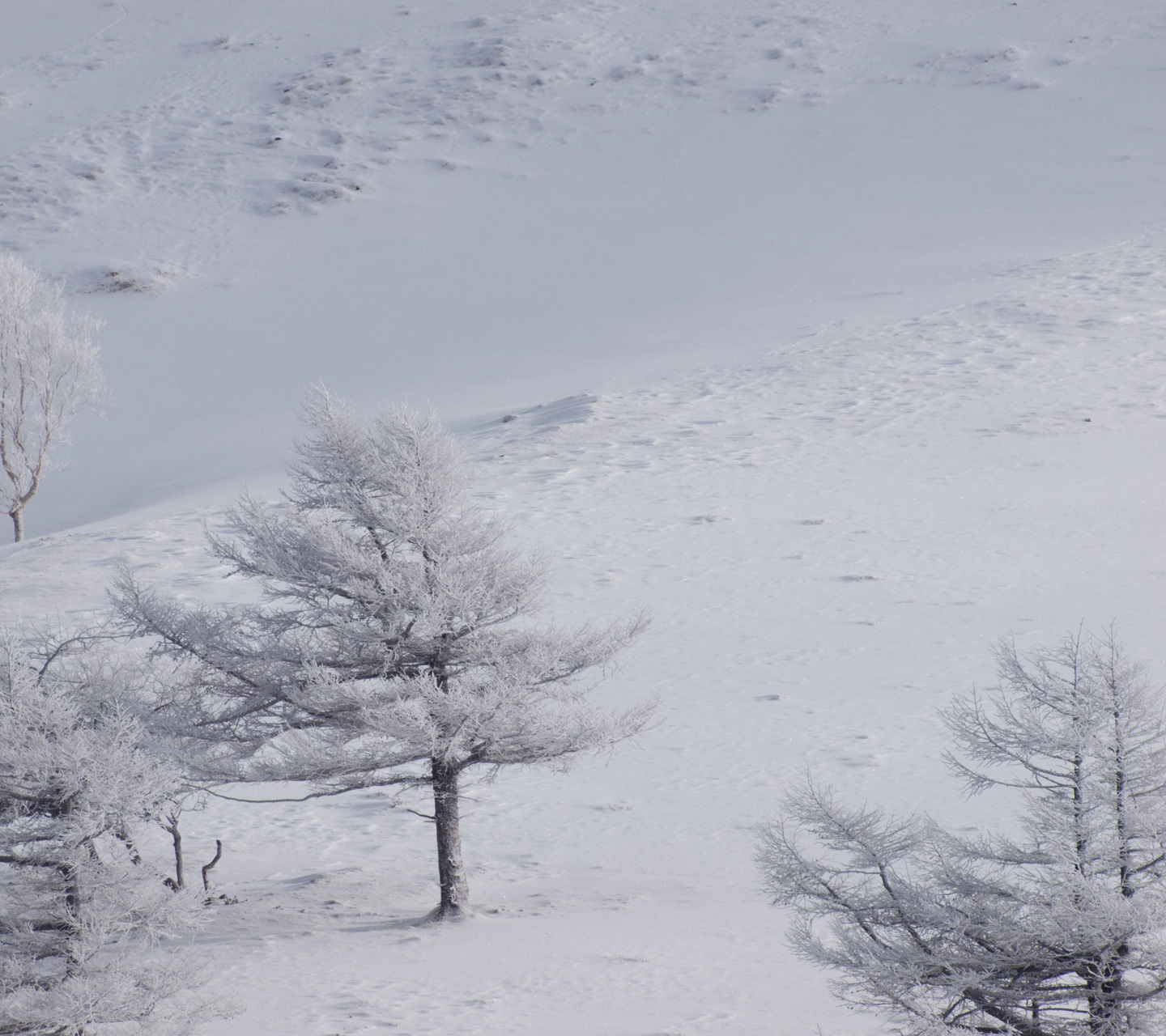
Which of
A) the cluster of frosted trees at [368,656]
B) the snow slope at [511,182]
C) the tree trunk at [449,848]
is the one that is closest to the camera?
the cluster of frosted trees at [368,656]

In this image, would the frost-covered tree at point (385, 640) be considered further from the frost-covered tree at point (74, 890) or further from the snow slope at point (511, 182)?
the snow slope at point (511, 182)

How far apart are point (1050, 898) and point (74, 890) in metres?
3.65

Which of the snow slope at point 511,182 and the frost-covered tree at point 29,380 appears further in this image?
the snow slope at point 511,182

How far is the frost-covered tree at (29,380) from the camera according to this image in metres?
18.1

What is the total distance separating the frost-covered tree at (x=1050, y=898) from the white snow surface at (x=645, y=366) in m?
1.55

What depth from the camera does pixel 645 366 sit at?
24141 mm

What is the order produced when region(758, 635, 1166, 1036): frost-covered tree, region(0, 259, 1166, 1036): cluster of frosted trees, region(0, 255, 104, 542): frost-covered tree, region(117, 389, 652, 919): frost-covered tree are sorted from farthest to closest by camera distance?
1. region(0, 255, 104, 542): frost-covered tree
2. region(117, 389, 652, 919): frost-covered tree
3. region(0, 259, 1166, 1036): cluster of frosted trees
4. region(758, 635, 1166, 1036): frost-covered tree

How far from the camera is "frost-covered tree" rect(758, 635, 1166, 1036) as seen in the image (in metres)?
4.02

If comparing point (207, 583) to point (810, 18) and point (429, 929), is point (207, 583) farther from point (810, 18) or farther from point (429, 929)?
point (810, 18)

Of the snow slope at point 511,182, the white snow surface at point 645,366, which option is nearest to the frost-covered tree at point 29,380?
the white snow surface at point 645,366

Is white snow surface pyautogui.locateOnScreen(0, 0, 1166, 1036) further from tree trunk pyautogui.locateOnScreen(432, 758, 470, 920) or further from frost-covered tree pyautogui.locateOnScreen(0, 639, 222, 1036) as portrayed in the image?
frost-covered tree pyautogui.locateOnScreen(0, 639, 222, 1036)

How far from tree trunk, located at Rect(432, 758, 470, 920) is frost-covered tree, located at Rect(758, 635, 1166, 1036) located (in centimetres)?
306

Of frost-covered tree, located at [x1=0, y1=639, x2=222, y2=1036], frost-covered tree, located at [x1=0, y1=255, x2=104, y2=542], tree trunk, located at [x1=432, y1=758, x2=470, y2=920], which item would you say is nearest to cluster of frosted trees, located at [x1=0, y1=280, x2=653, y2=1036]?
tree trunk, located at [x1=432, y1=758, x2=470, y2=920]

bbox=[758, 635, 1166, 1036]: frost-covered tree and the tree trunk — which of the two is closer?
bbox=[758, 635, 1166, 1036]: frost-covered tree
